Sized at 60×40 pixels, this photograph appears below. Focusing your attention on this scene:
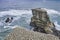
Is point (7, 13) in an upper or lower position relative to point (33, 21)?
lower

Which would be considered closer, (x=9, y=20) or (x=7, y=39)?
(x=7, y=39)

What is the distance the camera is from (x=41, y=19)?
15789 millimetres

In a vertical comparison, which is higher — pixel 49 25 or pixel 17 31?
pixel 17 31

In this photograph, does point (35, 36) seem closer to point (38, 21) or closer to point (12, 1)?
point (38, 21)

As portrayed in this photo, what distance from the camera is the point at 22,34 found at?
6531 mm

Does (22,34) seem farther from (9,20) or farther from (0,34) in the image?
(9,20)

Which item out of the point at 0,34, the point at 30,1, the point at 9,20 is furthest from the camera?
the point at 30,1

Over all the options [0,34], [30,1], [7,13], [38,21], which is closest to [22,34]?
[0,34]

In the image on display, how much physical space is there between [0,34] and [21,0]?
69.5ft

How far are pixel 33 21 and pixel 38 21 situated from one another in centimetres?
84

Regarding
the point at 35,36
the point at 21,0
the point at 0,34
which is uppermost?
the point at 35,36

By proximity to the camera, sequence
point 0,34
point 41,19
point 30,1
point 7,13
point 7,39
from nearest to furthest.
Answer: point 7,39 < point 0,34 < point 41,19 < point 7,13 < point 30,1

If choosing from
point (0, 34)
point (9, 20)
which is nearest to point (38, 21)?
point (0, 34)

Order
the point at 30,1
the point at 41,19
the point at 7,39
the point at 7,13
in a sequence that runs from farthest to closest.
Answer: the point at 30,1 → the point at 7,13 → the point at 41,19 → the point at 7,39
